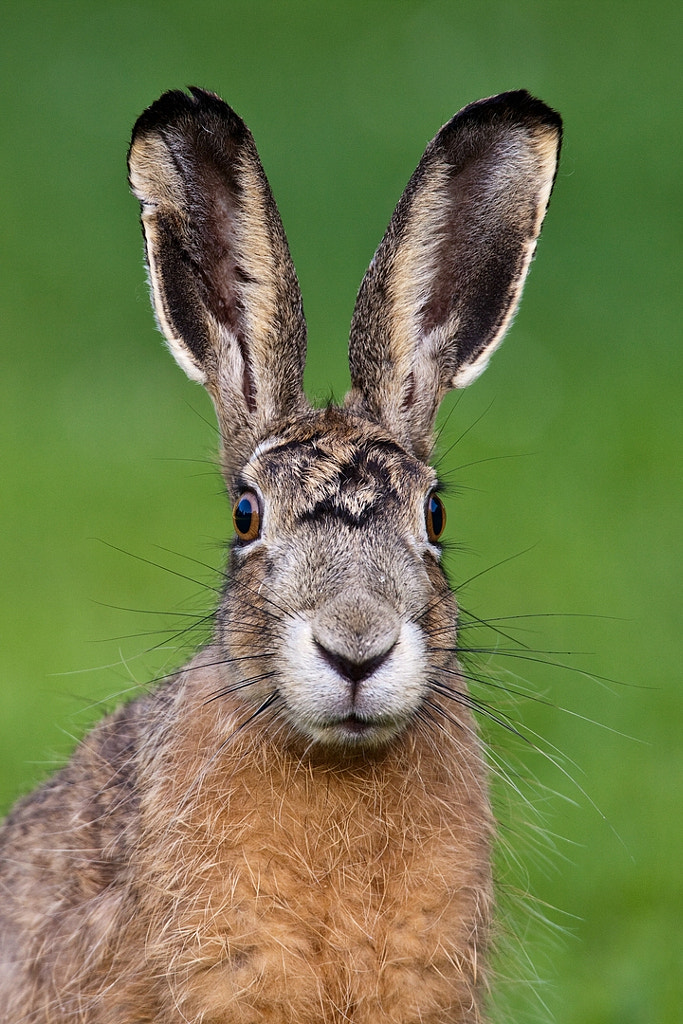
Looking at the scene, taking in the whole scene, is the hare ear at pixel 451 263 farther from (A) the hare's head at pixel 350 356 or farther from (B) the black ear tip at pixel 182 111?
(B) the black ear tip at pixel 182 111

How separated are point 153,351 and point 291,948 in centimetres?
845

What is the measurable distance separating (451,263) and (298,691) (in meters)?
1.67

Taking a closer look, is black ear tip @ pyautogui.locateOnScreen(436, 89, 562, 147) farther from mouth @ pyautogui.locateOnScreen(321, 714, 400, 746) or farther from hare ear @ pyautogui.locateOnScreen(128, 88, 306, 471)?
mouth @ pyautogui.locateOnScreen(321, 714, 400, 746)

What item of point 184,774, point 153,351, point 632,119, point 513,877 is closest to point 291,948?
point 184,774

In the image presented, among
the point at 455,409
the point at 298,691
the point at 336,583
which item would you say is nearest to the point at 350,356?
the point at 336,583

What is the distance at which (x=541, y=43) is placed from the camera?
652 inches

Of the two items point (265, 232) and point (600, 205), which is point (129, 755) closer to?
point (265, 232)

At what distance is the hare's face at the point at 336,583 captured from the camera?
395 cm

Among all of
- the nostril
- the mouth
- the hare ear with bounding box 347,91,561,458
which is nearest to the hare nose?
the nostril

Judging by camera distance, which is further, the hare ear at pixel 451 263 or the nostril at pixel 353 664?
the hare ear at pixel 451 263

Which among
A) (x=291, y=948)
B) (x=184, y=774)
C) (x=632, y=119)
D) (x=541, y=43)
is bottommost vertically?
(x=291, y=948)

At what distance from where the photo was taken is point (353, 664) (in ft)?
12.8

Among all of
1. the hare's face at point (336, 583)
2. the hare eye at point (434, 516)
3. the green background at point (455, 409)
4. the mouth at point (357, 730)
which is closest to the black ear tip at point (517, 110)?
the hare's face at point (336, 583)

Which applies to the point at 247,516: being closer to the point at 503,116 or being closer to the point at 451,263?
the point at 451,263
